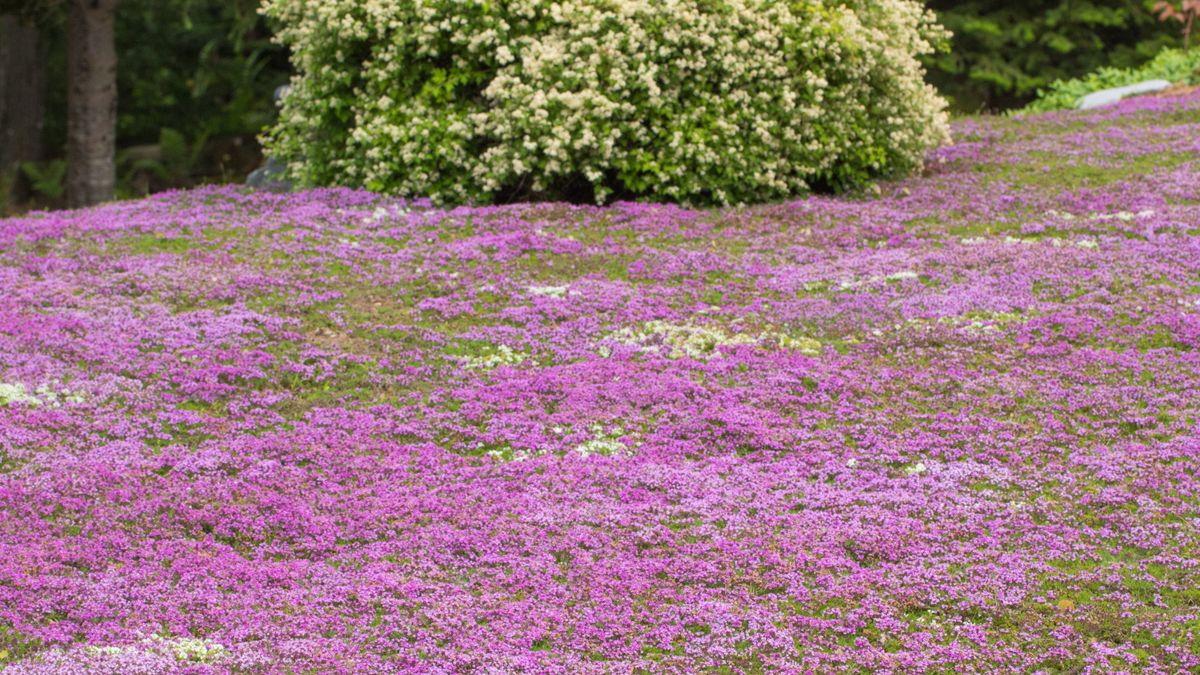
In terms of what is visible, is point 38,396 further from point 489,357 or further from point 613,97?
point 613,97

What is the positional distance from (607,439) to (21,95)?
890 inches

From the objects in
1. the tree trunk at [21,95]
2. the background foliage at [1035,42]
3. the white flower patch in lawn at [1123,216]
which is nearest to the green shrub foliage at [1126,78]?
the background foliage at [1035,42]

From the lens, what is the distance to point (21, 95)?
26203 mm

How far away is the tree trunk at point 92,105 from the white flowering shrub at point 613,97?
7.11 meters

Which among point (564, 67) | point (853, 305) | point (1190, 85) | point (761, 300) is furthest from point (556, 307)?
point (1190, 85)

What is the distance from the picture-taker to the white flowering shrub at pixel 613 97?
1297 cm

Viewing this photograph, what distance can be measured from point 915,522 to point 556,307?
4310 mm

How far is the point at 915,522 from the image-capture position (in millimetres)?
6602

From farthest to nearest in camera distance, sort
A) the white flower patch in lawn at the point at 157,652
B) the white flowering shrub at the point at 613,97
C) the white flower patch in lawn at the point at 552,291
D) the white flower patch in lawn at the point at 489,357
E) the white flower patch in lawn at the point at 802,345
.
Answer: the white flowering shrub at the point at 613,97
the white flower patch in lawn at the point at 552,291
the white flower patch in lawn at the point at 802,345
the white flower patch in lawn at the point at 489,357
the white flower patch in lawn at the point at 157,652

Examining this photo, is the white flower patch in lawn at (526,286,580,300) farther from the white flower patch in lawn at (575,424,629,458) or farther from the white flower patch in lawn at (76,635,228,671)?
the white flower patch in lawn at (76,635,228,671)

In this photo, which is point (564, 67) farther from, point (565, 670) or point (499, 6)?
point (565, 670)

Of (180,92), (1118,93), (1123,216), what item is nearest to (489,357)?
(1123,216)

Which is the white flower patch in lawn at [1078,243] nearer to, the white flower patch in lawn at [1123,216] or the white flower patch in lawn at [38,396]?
the white flower patch in lawn at [1123,216]

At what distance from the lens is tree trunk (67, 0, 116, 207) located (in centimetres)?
1981
